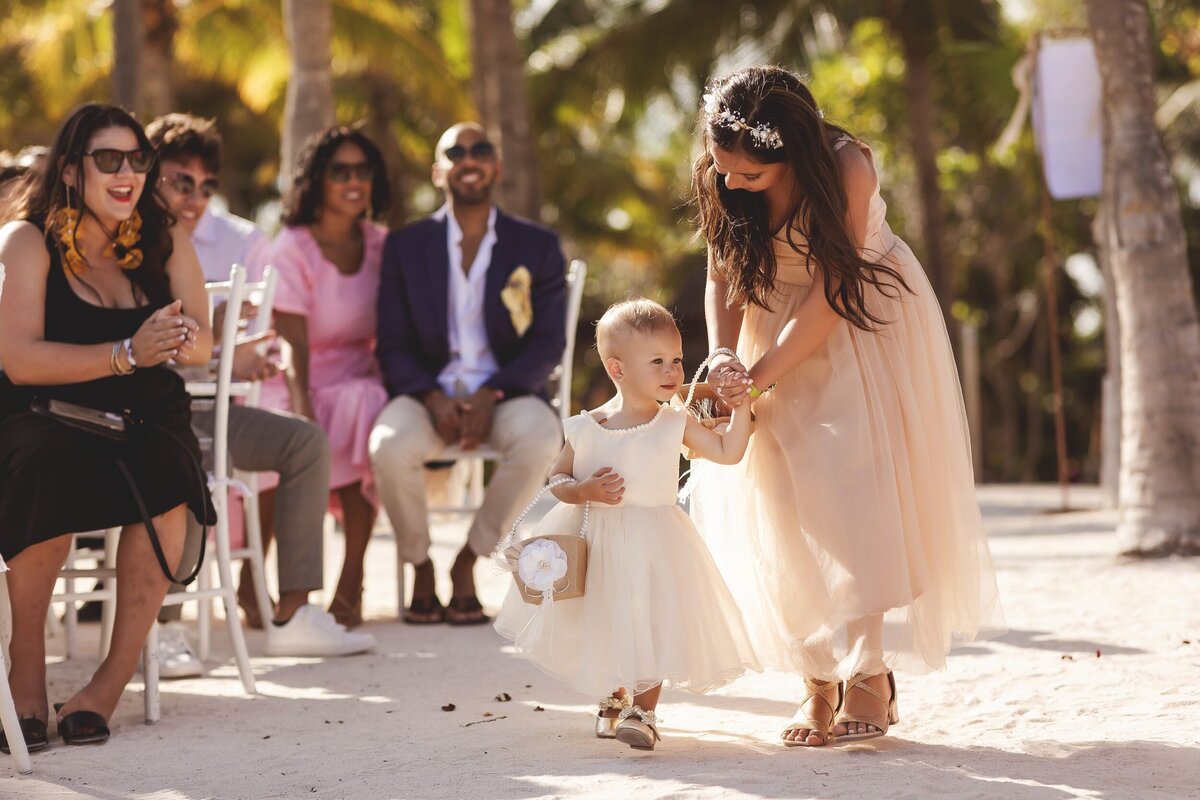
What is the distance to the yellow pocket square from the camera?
263 inches

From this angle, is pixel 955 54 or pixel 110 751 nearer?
pixel 110 751

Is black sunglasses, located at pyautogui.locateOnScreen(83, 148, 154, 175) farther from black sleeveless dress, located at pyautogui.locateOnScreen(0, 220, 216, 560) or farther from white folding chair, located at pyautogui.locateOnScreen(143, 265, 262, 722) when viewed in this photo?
white folding chair, located at pyautogui.locateOnScreen(143, 265, 262, 722)

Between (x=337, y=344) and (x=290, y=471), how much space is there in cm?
108

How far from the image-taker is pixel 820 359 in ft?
13.4

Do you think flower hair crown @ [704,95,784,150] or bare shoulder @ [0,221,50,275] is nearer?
flower hair crown @ [704,95,784,150]

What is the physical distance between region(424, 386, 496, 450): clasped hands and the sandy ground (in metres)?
0.83

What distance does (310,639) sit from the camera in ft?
18.9

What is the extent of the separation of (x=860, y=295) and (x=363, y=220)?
3517 millimetres

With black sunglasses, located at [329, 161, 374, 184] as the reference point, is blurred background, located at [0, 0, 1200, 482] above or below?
above

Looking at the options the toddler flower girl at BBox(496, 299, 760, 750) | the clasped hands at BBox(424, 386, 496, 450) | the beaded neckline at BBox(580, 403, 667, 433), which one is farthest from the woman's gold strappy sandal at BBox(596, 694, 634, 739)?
the clasped hands at BBox(424, 386, 496, 450)

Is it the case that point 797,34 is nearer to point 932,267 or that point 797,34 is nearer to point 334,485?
point 932,267

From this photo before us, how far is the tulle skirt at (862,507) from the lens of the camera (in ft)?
13.0

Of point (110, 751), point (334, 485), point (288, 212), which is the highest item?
point (288, 212)

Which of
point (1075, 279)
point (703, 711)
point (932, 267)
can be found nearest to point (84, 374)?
point (703, 711)
